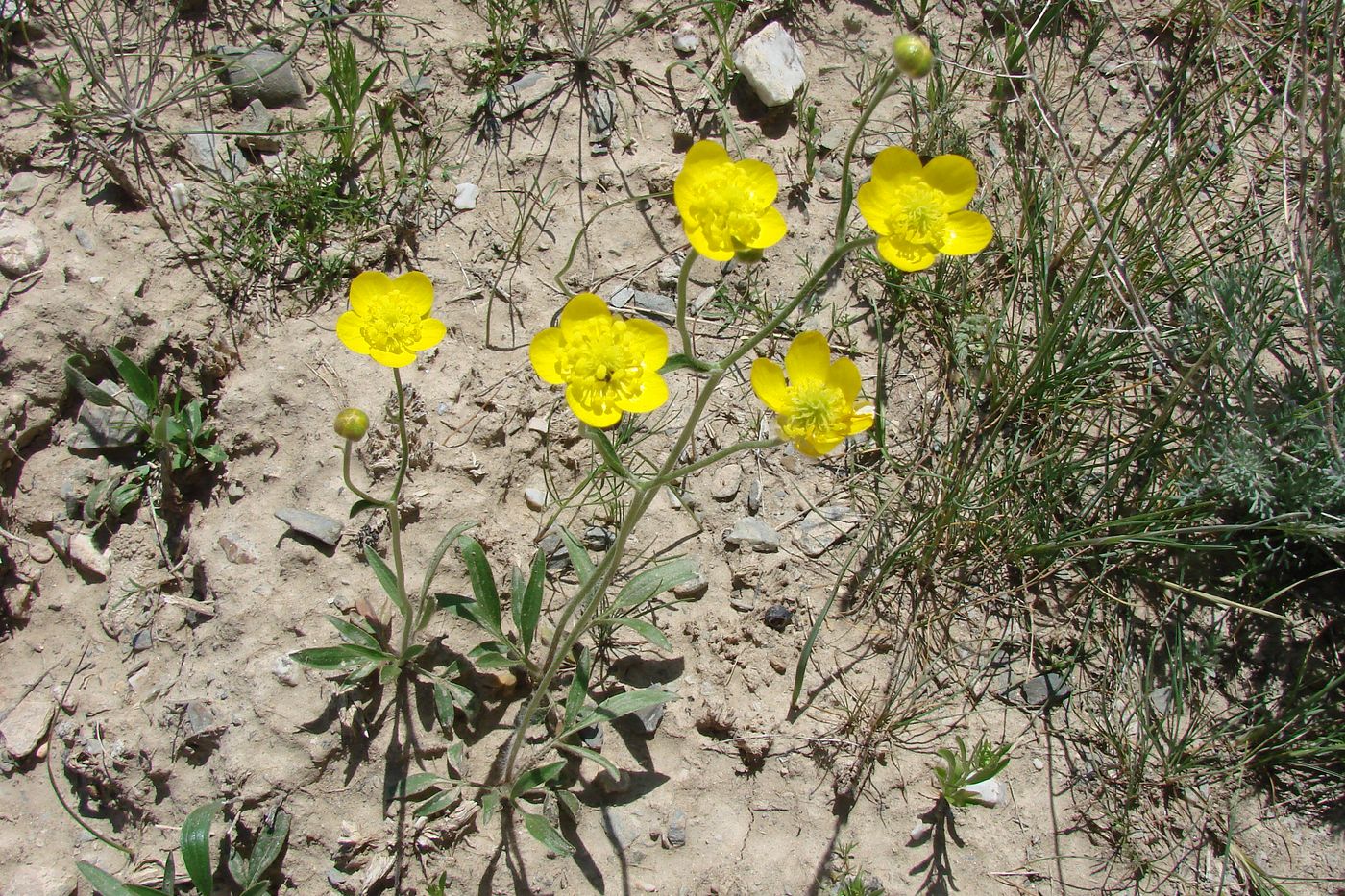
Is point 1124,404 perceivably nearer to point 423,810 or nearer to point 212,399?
point 423,810

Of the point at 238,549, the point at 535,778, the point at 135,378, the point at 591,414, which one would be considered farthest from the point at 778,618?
the point at 135,378

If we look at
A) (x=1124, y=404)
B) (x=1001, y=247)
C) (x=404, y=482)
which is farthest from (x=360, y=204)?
(x=1124, y=404)

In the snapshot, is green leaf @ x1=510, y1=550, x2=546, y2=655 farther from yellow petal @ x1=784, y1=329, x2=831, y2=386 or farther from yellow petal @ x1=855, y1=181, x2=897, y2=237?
yellow petal @ x1=855, y1=181, x2=897, y2=237

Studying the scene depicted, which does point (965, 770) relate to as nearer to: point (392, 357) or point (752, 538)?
point (752, 538)

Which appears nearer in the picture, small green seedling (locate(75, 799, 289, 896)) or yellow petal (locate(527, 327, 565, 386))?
yellow petal (locate(527, 327, 565, 386))

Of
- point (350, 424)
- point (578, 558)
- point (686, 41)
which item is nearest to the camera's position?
point (350, 424)

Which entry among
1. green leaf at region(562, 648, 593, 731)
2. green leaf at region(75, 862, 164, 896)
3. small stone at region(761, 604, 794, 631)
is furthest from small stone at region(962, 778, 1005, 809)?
green leaf at region(75, 862, 164, 896)

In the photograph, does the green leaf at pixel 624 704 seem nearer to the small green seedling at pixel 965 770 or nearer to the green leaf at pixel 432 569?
the green leaf at pixel 432 569
